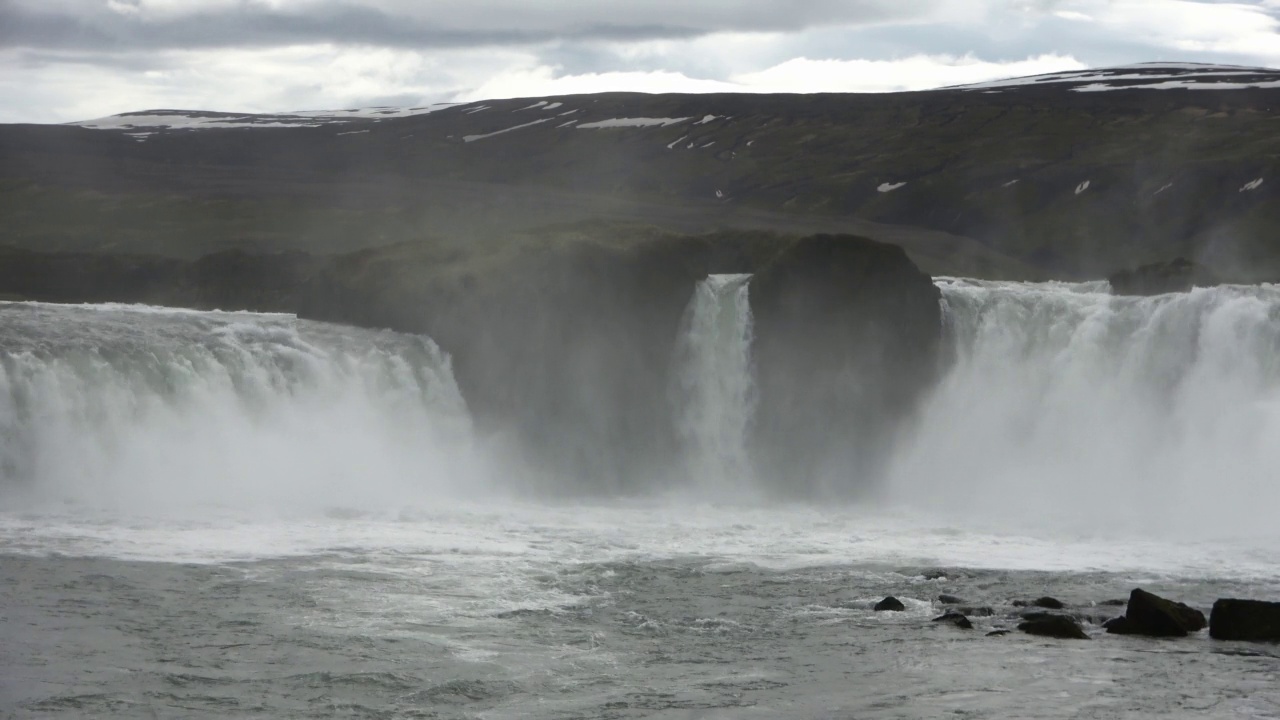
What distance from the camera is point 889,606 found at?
81.4 ft

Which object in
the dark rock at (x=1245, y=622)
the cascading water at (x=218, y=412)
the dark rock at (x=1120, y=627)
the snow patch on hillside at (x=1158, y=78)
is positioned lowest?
the dark rock at (x=1120, y=627)

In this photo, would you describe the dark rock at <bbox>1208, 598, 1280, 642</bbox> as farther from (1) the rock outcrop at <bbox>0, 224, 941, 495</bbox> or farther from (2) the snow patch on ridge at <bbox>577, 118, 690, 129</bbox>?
(2) the snow patch on ridge at <bbox>577, 118, 690, 129</bbox>

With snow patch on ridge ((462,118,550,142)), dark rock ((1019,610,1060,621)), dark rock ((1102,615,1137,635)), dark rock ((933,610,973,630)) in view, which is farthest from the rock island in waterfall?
snow patch on ridge ((462,118,550,142))

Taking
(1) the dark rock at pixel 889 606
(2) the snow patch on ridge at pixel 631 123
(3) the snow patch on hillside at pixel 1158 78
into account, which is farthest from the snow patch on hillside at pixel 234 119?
(1) the dark rock at pixel 889 606

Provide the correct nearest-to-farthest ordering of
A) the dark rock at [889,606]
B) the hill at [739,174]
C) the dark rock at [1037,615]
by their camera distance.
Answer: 1. the dark rock at [1037,615]
2. the dark rock at [889,606]
3. the hill at [739,174]

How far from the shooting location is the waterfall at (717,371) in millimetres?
41656

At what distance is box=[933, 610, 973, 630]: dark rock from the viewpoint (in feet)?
76.7

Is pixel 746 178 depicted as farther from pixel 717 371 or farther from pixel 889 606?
pixel 889 606

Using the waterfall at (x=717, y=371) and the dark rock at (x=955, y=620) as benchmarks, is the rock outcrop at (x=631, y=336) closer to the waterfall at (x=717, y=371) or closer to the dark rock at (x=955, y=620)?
the waterfall at (x=717, y=371)

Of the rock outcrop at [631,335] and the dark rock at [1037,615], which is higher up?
the rock outcrop at [631,335]

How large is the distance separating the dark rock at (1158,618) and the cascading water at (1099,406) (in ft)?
44.9

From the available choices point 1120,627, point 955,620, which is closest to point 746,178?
point 955,620

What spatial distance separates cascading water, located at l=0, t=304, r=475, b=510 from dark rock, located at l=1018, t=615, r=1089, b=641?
16202 mm

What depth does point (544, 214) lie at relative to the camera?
76688 millimetres
